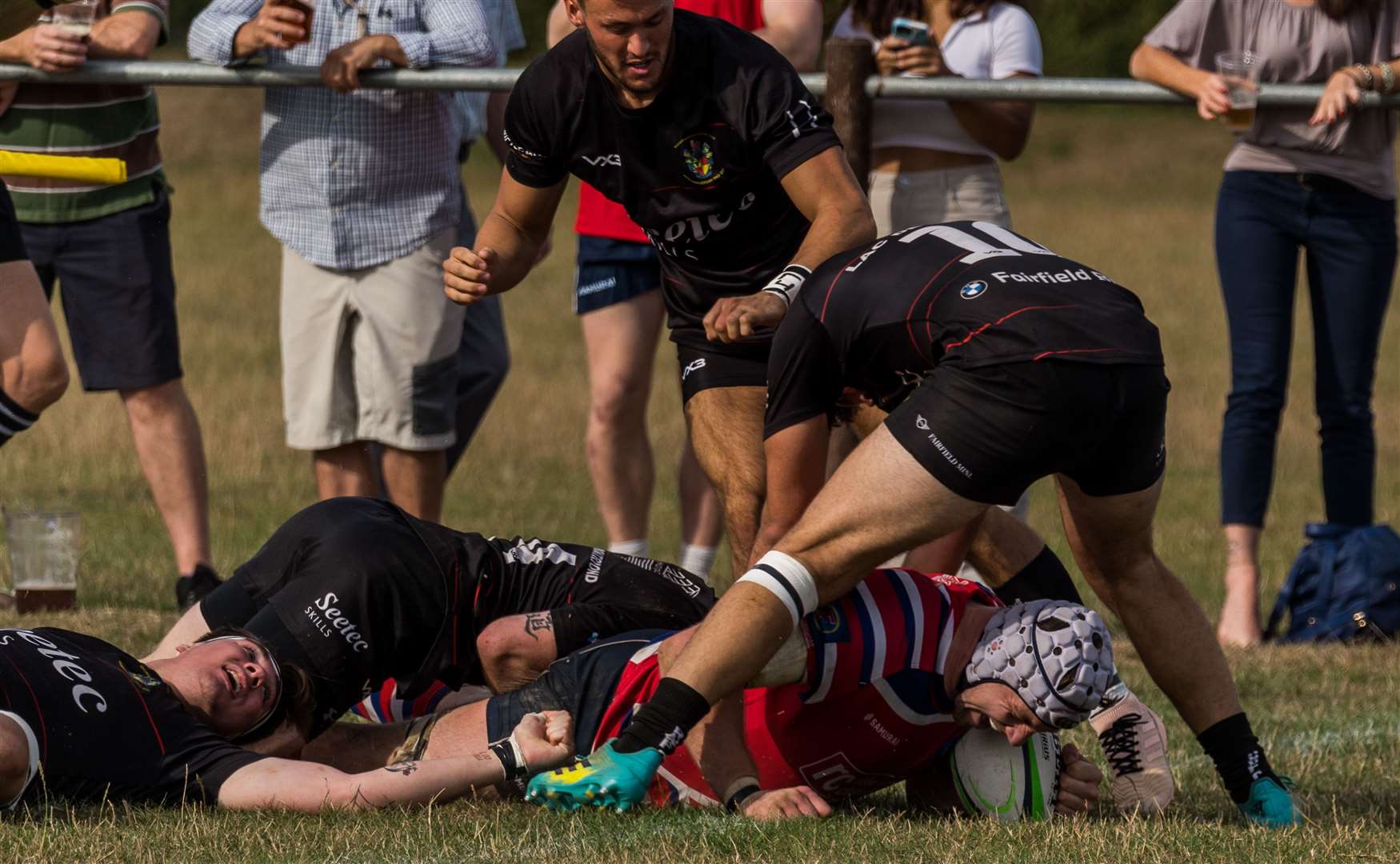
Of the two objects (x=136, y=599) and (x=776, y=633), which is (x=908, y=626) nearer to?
(x=776, y=633)

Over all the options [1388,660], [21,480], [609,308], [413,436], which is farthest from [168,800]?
[21,480]

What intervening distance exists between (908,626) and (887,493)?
0.42m

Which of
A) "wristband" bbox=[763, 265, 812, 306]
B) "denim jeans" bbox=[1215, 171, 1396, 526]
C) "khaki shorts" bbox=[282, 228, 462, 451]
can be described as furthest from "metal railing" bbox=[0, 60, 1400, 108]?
"wristband" bbox=[763, 265, 812, 306]

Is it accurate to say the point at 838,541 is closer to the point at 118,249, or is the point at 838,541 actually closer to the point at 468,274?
the point at 468,274

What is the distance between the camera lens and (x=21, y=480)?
34.2ft

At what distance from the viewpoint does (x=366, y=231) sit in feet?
23.6

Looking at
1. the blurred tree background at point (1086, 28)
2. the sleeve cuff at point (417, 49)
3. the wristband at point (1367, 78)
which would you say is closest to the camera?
the wristband at point (1367, 78)

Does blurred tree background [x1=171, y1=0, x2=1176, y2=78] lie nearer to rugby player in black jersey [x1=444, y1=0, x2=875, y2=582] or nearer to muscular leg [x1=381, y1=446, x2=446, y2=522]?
muscular leg [x1=381, y1=446, x2=446, y2=522]

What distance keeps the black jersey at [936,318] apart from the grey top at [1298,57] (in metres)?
2.79

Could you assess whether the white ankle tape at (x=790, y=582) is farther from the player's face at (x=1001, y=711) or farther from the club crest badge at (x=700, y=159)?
the club crest badge at (x=700, y=159)

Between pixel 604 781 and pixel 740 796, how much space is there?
1.53 ft

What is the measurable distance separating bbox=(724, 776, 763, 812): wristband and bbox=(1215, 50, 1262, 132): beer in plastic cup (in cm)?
340

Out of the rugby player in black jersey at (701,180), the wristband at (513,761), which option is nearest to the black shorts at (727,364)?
the rugby player in black jersey at (701,180)

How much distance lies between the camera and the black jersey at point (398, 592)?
4918mm
